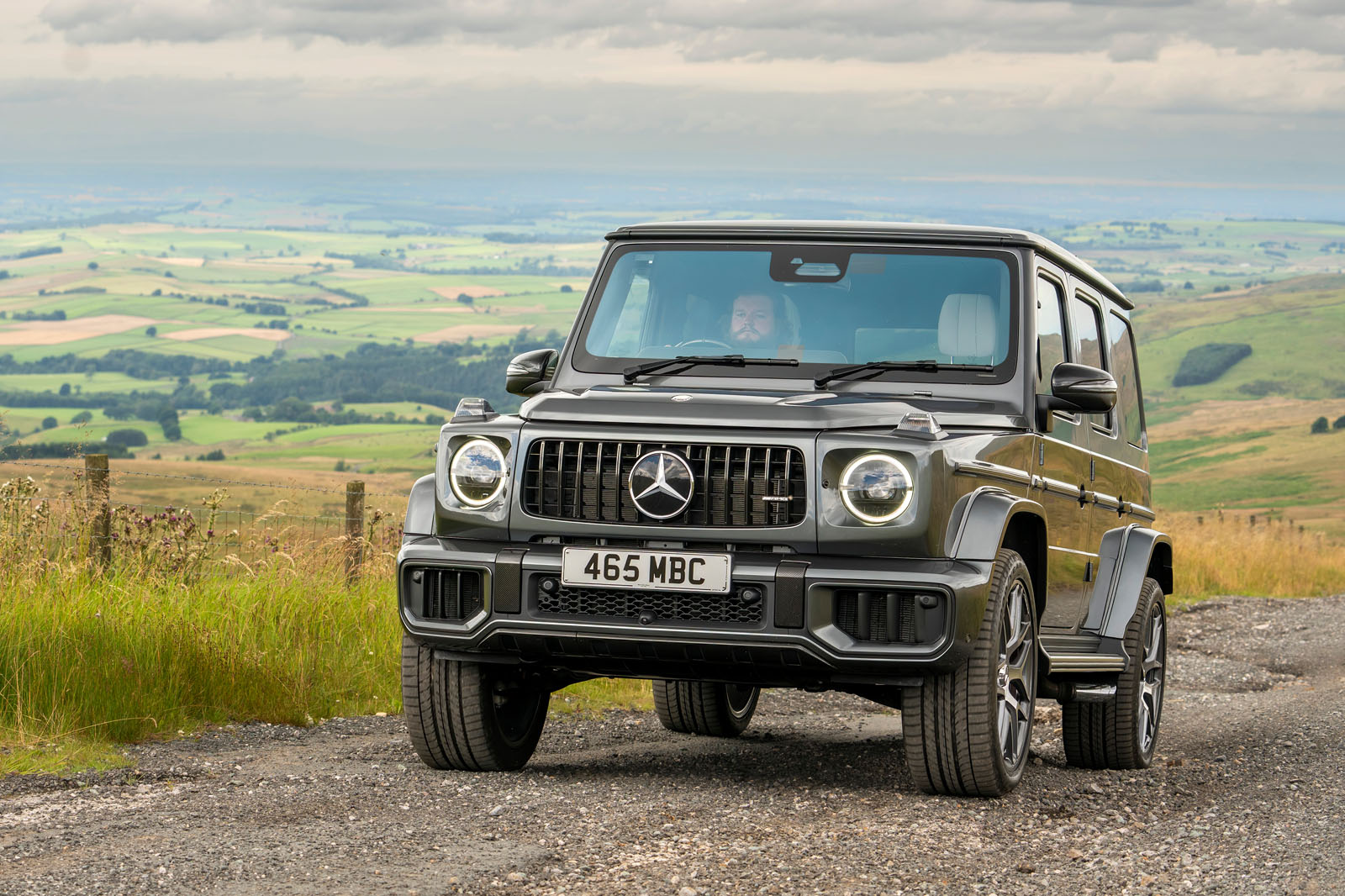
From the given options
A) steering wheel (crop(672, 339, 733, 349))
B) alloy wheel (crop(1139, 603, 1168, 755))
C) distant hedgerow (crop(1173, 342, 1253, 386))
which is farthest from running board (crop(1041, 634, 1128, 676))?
distant hedgerow (crop(1173, 342, 1253, 386))

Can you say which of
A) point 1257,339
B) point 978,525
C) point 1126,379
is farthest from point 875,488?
point 1257,339

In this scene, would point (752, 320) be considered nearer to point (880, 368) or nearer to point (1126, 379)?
point (880, 368)

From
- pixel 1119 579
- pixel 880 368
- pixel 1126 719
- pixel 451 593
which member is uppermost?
pixel 880 368

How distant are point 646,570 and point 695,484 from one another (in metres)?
0.34

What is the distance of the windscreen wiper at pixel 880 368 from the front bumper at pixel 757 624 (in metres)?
1.18

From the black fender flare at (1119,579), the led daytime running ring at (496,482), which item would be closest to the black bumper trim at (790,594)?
the led daytime running ring at (496,482)

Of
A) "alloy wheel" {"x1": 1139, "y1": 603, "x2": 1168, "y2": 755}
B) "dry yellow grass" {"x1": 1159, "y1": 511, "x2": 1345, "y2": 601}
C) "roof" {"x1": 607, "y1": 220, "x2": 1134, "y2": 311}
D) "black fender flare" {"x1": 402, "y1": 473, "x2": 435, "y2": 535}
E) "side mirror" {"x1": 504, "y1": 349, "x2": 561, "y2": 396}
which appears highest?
"roof" {"x1": 607, "y1": 220, "x2": 1134, "y2": 311}

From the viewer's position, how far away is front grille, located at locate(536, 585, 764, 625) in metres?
5.04

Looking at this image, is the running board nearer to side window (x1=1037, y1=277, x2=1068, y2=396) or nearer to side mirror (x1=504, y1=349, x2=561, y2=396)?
side window (x1=1037, y1=277, x2=1068, y2=396)

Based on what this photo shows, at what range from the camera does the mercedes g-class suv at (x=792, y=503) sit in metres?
4.98

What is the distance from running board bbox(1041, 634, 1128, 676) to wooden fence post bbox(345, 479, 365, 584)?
4.59 metres

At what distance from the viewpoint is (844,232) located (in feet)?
21.1

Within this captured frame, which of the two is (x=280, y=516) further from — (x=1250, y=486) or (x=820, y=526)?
(x=1250, y=486)

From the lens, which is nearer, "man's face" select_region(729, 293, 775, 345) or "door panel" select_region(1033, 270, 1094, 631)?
"door panel" select_region(1033, 270, 1094, 631)
